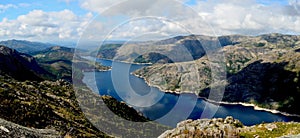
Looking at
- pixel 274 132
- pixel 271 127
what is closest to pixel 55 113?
pixel 271 127

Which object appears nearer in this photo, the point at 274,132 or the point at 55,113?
the point at 274,132

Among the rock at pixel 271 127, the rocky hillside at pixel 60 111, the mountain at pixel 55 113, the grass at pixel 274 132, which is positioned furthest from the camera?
the rocky hillside at pixel 60 111

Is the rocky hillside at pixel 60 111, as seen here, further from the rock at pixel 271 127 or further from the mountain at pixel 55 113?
the rock at pixel 271 127

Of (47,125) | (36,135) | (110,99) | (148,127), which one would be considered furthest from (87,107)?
(36,135)

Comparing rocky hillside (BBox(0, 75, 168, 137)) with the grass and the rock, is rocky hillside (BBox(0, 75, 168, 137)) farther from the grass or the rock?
the grass

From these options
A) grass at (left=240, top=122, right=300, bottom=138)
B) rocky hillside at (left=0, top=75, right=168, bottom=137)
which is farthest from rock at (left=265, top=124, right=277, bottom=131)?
rocky hillside at (left=0, top=75, right=168, bottom=137)

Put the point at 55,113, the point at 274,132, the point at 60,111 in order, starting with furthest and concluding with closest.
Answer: the point at 60,111 → the point at 55,113 → the point at 274,132

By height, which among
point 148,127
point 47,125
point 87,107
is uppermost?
point 47,125

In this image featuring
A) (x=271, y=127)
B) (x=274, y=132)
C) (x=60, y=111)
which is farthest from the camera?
(x=60, y=111)

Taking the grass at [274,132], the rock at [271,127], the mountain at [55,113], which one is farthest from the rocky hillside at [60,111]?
the grass at [274,132]

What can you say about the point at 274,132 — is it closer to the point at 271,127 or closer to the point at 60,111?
the point at 271,127

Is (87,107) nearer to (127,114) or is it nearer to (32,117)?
(127,114)
